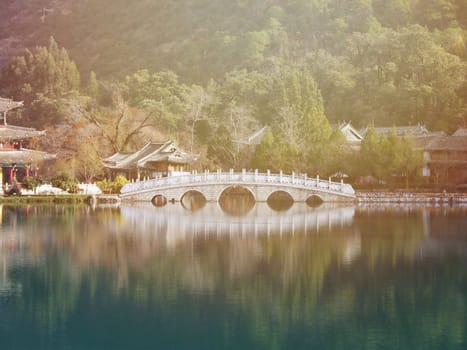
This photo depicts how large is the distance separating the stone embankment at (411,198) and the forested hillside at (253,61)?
6075 mm

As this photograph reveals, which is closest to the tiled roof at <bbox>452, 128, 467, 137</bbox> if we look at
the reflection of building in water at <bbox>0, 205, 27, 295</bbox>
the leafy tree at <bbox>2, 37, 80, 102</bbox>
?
the leafy tree at <bbox>2, 37, 80, 102</bbox>

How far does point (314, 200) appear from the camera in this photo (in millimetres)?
44594

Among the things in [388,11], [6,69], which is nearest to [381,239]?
[6,69]

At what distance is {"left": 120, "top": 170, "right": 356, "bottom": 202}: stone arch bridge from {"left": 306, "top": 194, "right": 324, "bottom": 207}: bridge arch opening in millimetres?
528

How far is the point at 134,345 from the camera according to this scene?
12.3 metres

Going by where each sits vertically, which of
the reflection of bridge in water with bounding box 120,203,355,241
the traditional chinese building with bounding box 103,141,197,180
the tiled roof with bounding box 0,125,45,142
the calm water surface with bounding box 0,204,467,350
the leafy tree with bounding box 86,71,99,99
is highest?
the leafy tree with bounding box 86,71,99,99

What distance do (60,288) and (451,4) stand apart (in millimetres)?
70962

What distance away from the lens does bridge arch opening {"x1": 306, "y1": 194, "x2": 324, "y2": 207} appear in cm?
4227

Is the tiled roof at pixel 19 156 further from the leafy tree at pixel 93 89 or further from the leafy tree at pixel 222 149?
the leafy tree at pixel 93 89

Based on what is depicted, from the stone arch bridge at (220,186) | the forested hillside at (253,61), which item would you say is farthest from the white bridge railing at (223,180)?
the forested hillside at (253,61)

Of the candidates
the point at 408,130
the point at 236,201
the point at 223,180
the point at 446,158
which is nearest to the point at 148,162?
the point at 236,201

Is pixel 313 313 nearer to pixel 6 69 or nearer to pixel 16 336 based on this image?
pixel 16 336

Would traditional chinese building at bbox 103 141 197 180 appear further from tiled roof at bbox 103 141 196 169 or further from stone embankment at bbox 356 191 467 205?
stone embankment at bbox 356 191 467 205

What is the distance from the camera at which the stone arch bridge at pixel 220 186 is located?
4094 cm
